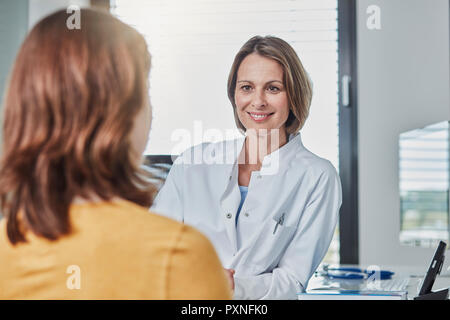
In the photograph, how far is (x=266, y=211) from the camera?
4.75 ft

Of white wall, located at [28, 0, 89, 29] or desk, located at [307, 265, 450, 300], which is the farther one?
white wall, located at [28, 0, 89, 29]

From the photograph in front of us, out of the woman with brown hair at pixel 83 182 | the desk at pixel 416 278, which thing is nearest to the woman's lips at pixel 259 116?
the desk at pixel 416 278

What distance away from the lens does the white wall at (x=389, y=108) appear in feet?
6.75

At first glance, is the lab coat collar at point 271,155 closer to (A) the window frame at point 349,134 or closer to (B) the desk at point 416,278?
(B) the desk at point 416,278

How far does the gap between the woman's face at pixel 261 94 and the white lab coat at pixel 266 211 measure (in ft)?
0.26

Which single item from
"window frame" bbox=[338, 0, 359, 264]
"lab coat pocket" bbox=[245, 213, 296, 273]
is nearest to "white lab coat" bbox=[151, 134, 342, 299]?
"lab coat pocket" bbox=[245, 213, 296, 273]

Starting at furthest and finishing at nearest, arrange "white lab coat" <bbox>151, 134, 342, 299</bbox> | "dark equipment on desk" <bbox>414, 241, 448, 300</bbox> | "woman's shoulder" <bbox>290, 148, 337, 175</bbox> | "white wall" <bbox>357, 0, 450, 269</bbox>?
"white wall" <bbox>357, 0, 450, 269</bbox>
"woman's shoulder" <bbox>290, 148, 337, 175</bbox>
"white lab coat" <bbox>151, 134, 342, 299</bbox>
"dark equipment on desk" <bbox>414, 241, 448, 300</bbox>

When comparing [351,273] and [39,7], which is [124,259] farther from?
[39,7]

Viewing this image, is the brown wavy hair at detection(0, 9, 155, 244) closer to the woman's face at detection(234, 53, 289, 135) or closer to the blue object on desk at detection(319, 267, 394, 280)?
the woman's face at detection(234, 53, 289, 135)

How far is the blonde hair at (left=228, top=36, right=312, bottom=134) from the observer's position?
1508 millimetres

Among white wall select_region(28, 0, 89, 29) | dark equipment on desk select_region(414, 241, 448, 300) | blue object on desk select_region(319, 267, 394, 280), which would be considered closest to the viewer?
dark equipment on desk select_region(414, 241, 448, 300)

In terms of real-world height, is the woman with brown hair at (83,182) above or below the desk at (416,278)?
above

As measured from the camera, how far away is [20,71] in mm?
632

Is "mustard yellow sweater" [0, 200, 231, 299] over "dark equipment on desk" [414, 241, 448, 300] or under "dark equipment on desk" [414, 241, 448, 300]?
over
